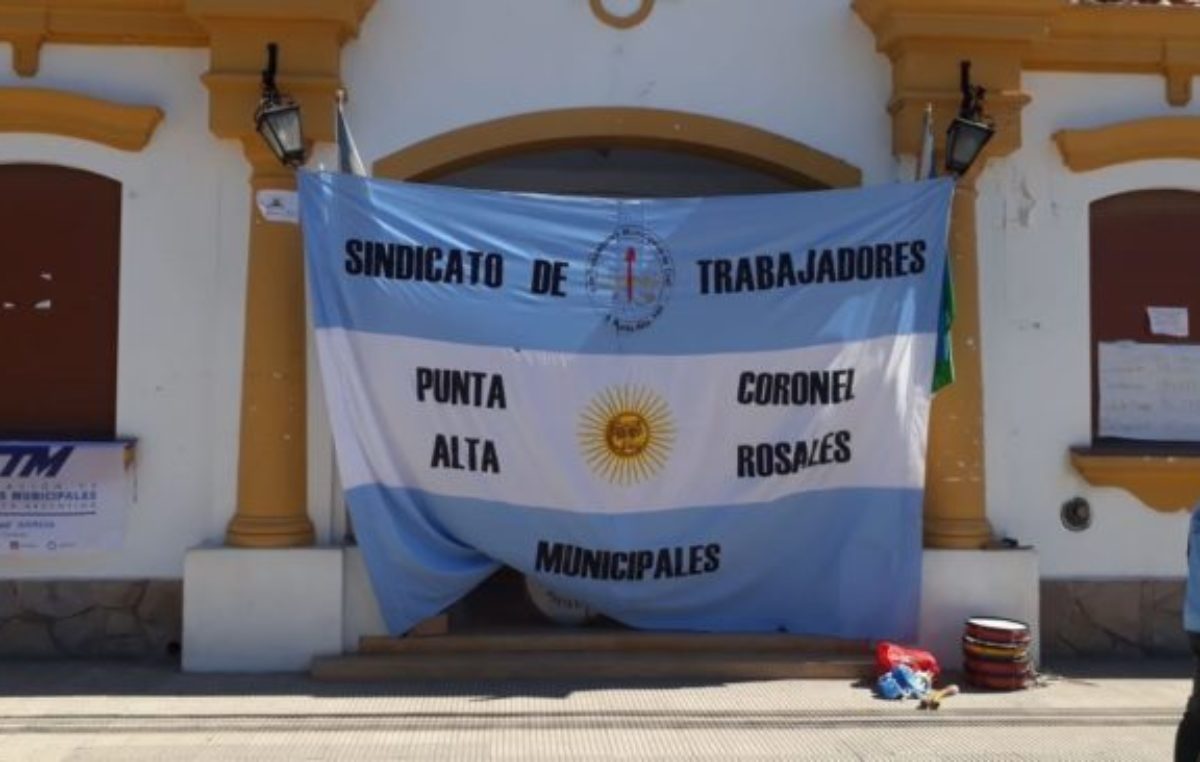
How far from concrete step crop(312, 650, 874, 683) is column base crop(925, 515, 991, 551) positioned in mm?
900

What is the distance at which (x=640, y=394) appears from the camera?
779 cm

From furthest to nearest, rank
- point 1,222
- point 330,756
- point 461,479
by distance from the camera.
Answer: point 1,222
point 461,479
point 330,756

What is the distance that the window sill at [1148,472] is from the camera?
8391 millimetres

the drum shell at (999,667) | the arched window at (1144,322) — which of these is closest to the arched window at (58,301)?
the drum shell at (999,667)

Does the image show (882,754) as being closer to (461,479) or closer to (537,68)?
(461,479)

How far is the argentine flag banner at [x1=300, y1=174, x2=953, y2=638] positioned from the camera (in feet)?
25.3

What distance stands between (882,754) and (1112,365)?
3.66 meters

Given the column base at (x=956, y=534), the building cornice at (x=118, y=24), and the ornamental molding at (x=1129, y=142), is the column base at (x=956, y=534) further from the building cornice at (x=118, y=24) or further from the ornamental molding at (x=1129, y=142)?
the building cornice at (x=118, y=24)

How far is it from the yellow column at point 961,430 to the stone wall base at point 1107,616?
81cm

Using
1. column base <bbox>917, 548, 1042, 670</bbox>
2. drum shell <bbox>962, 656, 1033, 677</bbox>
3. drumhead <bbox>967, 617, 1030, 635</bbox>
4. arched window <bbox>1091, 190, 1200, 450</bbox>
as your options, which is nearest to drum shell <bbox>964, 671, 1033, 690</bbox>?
drum shell <bbox>962, 656, 1033, 677</bbox>

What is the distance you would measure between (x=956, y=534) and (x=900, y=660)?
1.00 meters

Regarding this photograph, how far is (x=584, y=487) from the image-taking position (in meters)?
7.74

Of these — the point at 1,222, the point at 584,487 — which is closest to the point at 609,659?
the point at 584,487

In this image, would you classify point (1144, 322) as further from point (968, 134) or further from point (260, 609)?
point (260, 609)
